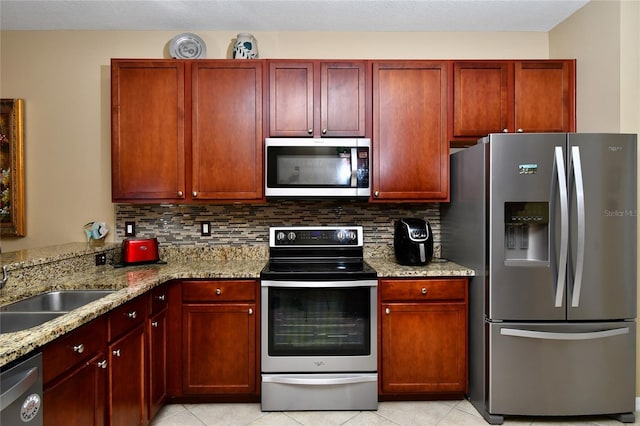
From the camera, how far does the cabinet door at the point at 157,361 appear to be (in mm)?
1985

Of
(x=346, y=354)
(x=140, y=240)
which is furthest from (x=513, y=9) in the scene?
(x=140, y=240)

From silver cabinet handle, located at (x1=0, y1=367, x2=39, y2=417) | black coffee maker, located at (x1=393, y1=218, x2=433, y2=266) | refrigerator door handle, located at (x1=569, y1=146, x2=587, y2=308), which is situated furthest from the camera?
black coffee maker, located at (x1=393, y1=218, x2=433, y2=266)

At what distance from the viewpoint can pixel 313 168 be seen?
7.91 feet

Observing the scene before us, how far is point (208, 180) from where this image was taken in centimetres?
246

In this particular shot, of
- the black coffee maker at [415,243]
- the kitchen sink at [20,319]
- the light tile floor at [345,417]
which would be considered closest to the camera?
the kitchen sink at [20,319]

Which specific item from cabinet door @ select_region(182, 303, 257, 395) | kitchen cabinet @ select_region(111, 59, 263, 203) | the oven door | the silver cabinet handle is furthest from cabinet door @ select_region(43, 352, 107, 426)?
kitchen cabinet @ select_region(111, 59, 263, 203)

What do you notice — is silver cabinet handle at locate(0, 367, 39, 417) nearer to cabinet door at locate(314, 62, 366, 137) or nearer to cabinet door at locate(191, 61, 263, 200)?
cabinet door at locate(191, 61, 263, 200)

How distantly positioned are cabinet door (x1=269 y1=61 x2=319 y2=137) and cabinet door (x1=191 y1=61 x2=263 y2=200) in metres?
0.09

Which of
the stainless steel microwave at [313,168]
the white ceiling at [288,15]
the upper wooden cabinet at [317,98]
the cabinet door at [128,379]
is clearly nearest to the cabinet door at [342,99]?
the upper wooden cabinet at [317,98]

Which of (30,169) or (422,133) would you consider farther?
(30,169)

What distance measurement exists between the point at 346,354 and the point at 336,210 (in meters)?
1.06

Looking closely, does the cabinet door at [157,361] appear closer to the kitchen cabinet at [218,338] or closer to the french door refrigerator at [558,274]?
the kitchen cabinet at [218,338]

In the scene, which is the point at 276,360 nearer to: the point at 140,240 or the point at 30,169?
the point at 140,240

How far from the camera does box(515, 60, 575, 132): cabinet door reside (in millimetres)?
2498
